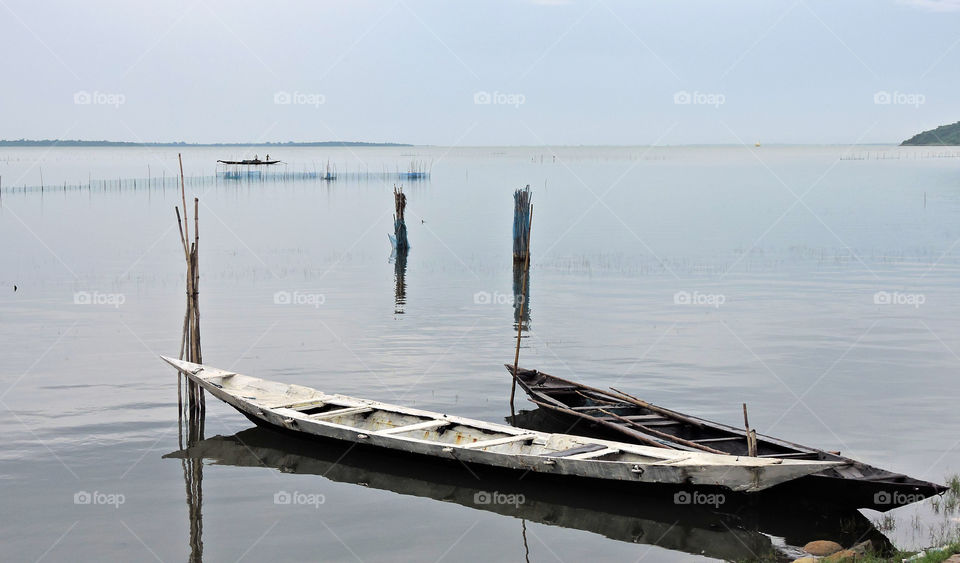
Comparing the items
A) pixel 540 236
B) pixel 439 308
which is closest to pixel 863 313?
pixel 439 308

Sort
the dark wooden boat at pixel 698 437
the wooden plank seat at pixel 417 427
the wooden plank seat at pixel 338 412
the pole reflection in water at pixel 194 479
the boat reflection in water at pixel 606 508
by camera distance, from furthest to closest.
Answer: the wooden plank seat at pixel 338 412 < the wooden plank seat at pixel 417 427 < the pole reflection in water at pixel 194 479 < the boat reflection in water at pixel 606 508 < the dark wooden boat at pixel 698 437

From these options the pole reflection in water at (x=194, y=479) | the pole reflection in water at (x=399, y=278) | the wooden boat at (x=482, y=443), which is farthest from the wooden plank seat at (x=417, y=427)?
the pole reflection in water at (x=399, y=278)

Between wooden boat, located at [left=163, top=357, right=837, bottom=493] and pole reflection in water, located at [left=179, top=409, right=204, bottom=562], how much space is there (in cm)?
74

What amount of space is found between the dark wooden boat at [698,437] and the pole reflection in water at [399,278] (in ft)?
33.0

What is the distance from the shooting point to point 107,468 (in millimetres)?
13234

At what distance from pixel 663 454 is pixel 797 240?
3237cm

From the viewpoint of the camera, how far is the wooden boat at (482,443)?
10750 mm

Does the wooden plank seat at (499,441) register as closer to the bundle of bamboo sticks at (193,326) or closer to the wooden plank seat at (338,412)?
the wooden plank seat at (338,412)

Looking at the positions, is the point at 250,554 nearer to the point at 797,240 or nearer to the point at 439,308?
the point at 439,308

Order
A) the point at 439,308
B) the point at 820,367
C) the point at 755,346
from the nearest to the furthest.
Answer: the point at 820,367 < the point at 755,346 < the point at 439,308

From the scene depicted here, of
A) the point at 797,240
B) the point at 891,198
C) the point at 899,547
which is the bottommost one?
the point at 899,547

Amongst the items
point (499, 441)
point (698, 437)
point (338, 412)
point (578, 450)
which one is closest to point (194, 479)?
point (338, 412)

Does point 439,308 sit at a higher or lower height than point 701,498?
higher

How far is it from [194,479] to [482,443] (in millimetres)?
3941
